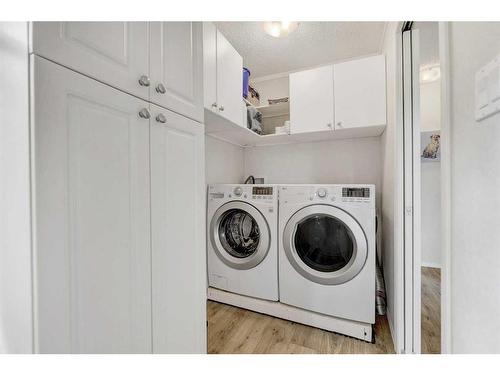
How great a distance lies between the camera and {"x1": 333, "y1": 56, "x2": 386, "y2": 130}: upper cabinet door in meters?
1.78

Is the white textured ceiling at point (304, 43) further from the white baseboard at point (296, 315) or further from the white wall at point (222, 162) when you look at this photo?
the white baseboard at point (296, 315)

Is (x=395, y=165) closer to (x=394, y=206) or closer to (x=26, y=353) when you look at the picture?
(x=394, y=206)

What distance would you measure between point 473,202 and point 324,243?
1130 millimetres

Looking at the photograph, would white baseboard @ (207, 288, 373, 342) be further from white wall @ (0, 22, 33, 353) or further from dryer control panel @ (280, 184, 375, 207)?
white wall @ (0, 22, 33, 353)

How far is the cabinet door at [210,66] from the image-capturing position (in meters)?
1.45

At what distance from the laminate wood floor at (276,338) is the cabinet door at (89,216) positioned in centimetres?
90

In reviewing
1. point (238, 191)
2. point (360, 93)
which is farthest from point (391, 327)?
point (360, 93)

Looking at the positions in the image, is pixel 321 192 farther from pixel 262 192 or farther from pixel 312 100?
pixel 312 100

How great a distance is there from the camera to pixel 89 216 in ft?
2.10

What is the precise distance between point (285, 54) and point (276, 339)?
2444 millimetres

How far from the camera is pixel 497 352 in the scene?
507 mm
